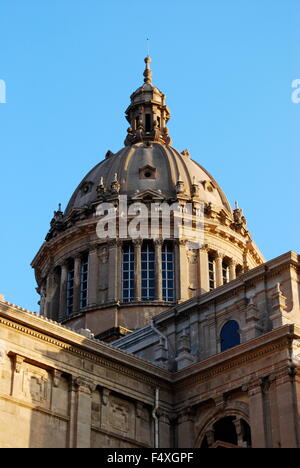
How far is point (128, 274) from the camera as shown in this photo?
6153 centimetres

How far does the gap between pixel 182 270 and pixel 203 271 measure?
4.45 ft

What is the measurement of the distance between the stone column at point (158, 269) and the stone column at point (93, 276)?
3674 millimetres

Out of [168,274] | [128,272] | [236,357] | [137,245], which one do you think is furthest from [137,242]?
[236,357]

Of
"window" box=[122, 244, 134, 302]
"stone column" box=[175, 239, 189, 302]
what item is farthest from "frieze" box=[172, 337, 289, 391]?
"window" box=[122, 244, 134, 302]

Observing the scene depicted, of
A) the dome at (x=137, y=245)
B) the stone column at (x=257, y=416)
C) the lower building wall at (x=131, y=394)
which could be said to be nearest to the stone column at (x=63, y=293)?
the dome at (x=137, y=245)

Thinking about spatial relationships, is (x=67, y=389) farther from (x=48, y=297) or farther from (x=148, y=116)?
(x=148, y=116)

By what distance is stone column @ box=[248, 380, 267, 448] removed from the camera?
42388 mm

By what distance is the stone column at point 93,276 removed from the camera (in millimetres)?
60947

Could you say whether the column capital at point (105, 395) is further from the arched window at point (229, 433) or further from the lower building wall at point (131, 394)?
the arched window at point (229, 433)

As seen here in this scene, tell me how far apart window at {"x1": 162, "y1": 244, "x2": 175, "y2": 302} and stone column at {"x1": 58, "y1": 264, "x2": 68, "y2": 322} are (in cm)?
656

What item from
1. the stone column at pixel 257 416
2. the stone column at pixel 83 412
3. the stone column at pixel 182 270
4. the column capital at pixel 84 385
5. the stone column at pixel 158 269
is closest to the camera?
the stone column at pixel 257 416
